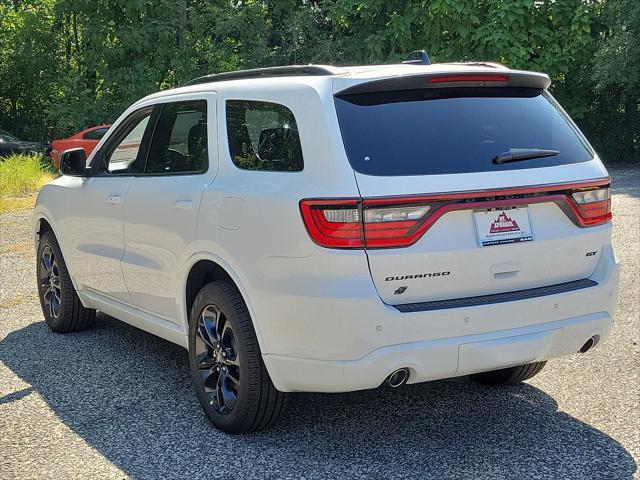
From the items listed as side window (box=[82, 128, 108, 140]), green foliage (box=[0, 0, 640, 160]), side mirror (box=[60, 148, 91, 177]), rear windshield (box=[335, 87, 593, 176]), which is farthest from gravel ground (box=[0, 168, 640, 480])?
green foliage (box=[0, 0, 640, 160])

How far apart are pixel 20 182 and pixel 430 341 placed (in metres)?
15.7

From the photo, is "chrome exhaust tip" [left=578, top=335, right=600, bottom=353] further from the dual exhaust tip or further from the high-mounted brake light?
the high-mounted brake light

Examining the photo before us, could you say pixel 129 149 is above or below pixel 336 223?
below

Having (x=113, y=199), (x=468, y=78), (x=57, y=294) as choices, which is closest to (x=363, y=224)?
(x=468, y=78)

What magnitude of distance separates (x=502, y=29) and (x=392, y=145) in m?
19.5

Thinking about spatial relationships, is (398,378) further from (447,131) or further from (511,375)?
(511,375)

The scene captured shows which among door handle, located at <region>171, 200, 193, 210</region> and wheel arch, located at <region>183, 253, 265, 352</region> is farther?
door handle, located at <region>171, 200, 193, 210</region>

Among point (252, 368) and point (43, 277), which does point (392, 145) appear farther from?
point (43, 277)

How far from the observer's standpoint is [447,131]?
4.18 metres

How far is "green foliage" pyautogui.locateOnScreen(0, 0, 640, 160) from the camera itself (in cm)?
2228

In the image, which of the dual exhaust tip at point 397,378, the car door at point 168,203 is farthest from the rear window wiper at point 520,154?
the car door at point 168,203

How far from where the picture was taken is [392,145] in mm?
4035

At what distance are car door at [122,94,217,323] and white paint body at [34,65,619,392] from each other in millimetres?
25

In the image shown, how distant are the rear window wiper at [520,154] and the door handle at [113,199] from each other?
2559 millimetres
